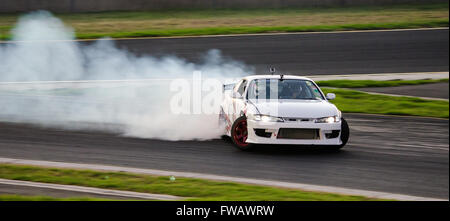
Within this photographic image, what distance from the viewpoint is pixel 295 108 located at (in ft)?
36.2

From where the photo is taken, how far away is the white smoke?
13.8m

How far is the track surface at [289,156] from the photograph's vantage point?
9.56 m

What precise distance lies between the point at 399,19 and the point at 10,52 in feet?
49.4

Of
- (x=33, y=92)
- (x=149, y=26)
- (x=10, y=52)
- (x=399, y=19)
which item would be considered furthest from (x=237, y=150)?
(x=399, y=19)

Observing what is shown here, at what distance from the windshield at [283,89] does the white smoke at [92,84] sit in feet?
4.41

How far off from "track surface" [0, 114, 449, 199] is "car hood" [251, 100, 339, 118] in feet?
2.21

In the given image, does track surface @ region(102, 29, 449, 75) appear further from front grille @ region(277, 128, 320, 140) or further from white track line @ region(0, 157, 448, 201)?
white track line @ region(0, 157, 448, 201)

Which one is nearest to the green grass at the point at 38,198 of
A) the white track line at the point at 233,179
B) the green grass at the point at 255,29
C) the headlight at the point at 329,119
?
the white track line at the point at 233,179

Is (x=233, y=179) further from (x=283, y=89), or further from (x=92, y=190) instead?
(x=283, y=89)

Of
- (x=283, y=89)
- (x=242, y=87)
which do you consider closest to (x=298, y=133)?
(x=283, y=89)

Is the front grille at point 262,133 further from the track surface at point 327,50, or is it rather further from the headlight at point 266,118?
the track surface at point 327,50

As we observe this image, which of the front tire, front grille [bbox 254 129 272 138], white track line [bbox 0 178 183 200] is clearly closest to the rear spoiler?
the front tire
